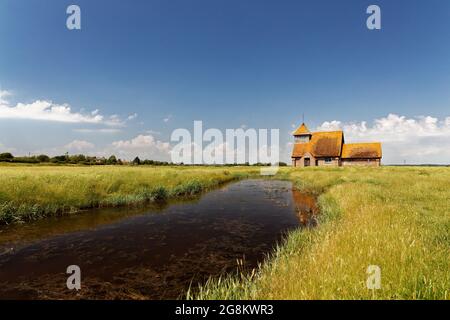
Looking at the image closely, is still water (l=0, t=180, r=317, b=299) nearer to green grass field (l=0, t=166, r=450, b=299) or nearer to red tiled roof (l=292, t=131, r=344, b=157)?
green grass field (l=0, t=166, r=450, b=299)

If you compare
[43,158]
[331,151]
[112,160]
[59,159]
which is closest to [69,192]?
[331,151]

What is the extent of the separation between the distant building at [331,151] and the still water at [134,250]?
1828 inches

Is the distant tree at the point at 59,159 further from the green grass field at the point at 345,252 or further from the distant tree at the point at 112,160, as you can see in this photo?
the green grass field at the point at 345,252

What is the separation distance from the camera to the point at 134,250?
9453mm

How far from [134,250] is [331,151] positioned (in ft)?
185

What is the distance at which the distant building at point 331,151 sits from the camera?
57094 millimetres

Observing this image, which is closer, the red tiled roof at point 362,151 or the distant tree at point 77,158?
the red tiled roof at point 362,151

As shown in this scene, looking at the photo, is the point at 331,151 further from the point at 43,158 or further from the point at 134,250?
the point at 43,158

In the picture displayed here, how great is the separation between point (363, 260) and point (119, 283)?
625 cm

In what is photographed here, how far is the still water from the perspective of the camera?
22.2 feet

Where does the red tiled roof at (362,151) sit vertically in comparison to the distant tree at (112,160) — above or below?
above

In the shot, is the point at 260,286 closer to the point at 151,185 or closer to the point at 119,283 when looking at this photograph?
the point at 119,283

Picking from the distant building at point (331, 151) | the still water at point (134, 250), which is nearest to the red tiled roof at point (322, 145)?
the distant building at point (331, 151)

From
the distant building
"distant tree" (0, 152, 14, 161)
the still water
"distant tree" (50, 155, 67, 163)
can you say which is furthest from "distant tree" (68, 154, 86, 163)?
the still water
